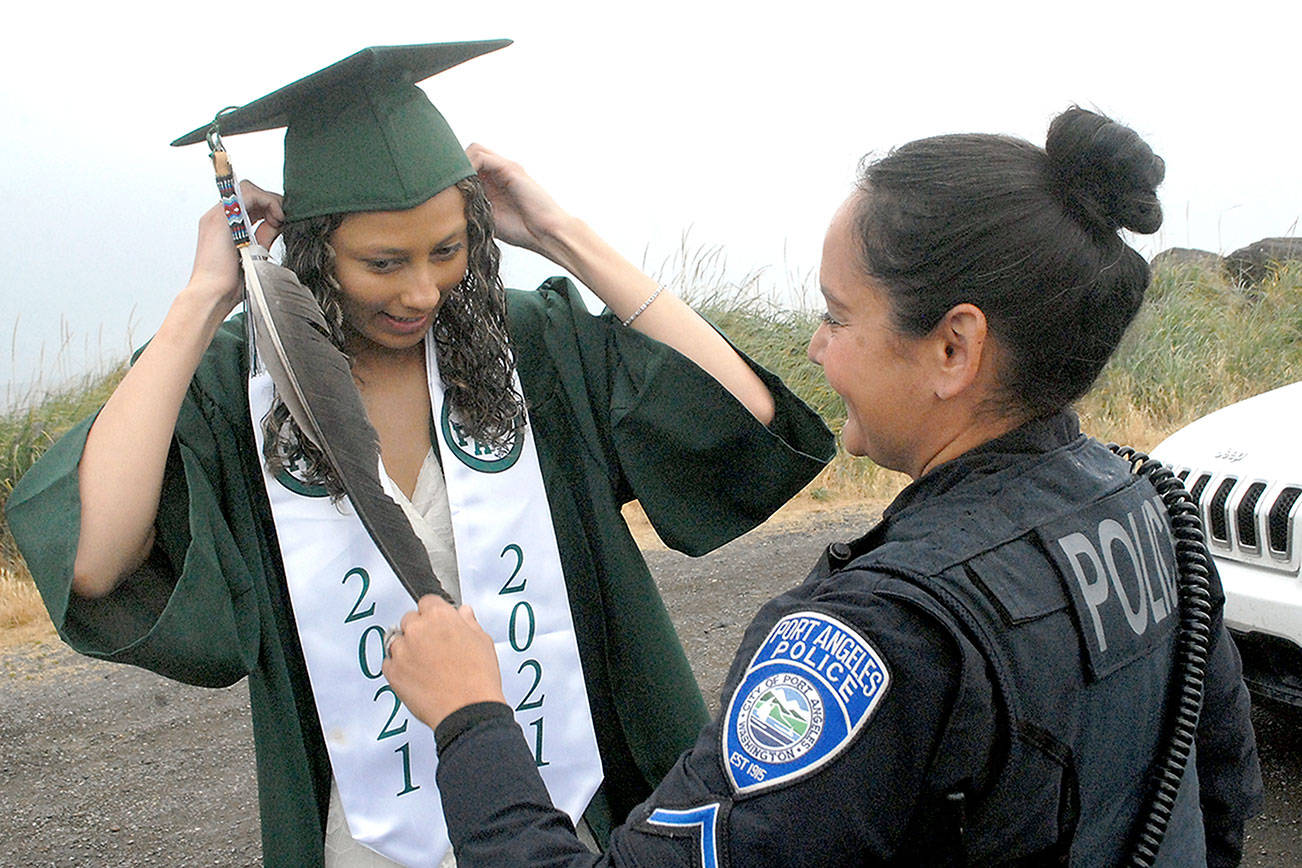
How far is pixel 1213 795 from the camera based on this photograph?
1.59 metres

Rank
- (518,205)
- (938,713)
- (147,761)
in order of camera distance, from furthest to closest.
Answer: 1. (147,761)
2. (518,205)
3. (938,713)

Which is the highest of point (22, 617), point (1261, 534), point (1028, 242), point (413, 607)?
point (1028, 242)

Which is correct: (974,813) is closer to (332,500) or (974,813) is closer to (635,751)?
(635,751)

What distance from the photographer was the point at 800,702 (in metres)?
1.16

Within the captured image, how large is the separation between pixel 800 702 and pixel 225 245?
131 centimetres

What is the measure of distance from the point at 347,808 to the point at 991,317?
1264 millimetres

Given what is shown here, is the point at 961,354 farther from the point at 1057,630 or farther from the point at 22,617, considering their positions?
the point at 22,617

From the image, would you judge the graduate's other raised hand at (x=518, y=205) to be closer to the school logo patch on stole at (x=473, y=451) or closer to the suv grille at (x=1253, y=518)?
the school logo patch on stole at (x=473, y=451)

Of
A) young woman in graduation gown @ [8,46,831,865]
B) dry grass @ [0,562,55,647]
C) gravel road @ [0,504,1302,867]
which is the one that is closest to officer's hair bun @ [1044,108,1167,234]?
young woman in graduation gown @ [8,46,831,865]

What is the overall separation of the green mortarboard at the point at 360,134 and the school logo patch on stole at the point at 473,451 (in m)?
0.39

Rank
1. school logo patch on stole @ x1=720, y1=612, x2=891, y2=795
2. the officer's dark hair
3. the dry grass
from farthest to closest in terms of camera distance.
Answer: the dry grass → the officer's dark hair → school logo patch on stole @ x1=720, y1=612, x2=891, y2=795

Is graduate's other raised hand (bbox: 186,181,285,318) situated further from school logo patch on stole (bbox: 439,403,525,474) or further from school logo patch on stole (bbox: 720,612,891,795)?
school logo patch on stole (bbox: 720,612,891,795)

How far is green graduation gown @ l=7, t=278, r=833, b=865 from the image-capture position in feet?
5.95

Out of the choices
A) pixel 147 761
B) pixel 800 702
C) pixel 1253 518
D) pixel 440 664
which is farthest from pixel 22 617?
pixel 800 702
